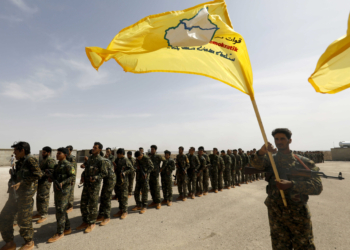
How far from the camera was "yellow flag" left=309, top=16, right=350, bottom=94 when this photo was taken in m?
2.76

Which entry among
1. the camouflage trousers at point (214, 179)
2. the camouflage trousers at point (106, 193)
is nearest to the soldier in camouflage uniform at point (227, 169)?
the camouflage trousers at point (214, 179)

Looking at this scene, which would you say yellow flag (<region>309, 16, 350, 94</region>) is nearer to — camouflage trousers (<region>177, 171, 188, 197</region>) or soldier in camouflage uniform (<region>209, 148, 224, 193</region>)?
camouflage trousers (<region>177, 171, 188, 197</region>)

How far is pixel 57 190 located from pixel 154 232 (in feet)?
8.09

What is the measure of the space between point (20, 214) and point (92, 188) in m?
1.41

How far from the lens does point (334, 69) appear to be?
3.13 m

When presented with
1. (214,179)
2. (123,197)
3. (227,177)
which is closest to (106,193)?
(123,197)

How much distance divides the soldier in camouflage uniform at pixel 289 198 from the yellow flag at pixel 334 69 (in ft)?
4.53

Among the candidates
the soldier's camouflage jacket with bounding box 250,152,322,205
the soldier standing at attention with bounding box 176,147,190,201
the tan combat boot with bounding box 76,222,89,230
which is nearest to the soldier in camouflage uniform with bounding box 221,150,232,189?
the soldier standing at attention with bounding box 176,147,190,201

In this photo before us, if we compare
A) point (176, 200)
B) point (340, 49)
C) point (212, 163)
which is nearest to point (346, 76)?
point (340, 49)

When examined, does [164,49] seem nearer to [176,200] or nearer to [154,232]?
[154,232]

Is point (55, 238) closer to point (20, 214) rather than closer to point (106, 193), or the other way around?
point (20, 214)

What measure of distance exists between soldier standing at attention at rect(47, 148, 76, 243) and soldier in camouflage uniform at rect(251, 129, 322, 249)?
13.3 feet

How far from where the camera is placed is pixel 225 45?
121 inches

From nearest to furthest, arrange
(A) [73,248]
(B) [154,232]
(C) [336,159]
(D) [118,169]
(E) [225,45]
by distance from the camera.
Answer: (E) [225,45]
(A) [73,248]
(B) [154,232]
(D) [118,169]
(C) [336,159]
